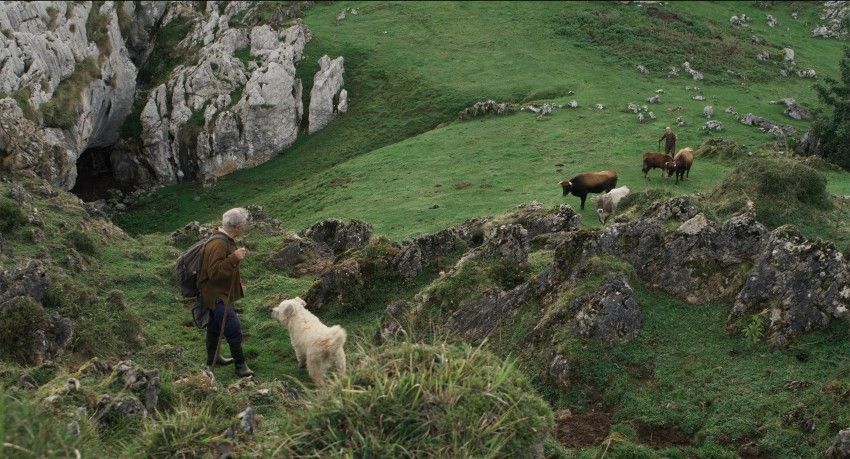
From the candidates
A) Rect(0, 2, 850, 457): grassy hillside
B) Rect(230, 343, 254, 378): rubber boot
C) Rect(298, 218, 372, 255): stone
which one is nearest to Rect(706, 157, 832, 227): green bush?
Rect(0, 2, 850, 457): grassy hillside

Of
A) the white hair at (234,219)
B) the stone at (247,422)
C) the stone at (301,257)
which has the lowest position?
the stone at (301,257)

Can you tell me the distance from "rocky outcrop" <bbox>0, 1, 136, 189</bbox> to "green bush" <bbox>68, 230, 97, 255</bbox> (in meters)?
10.8

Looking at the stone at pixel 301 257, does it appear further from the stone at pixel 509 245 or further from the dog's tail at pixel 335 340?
the dog's tail at pixel 335 340

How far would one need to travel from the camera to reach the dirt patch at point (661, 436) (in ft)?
36.7

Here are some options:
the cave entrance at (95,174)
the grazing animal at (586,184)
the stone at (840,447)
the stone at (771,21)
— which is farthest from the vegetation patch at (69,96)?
the stone at (771,21)

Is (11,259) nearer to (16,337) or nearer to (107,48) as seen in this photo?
(16,337)

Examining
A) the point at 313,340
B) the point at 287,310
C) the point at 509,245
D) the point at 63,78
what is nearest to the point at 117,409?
the point at 313,340

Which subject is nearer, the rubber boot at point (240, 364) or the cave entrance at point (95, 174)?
the rubber boot at point (240, 364)

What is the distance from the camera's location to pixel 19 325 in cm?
1440

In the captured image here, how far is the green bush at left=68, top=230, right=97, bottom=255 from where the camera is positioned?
23.1m

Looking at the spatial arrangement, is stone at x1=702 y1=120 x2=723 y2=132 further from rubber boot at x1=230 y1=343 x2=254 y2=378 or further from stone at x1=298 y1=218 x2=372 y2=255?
rubber boot at x1=230 y1=343 x2=254 y2=378

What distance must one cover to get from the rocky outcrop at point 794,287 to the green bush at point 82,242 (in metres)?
19.0

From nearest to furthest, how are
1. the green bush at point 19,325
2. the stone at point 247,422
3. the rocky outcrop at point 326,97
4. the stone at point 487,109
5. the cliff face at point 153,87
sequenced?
1. the stone at point 247,422
2. the green bush at point 19,325
3. the cliff face at point 153,87
4. the stone at point 487,109
5. the rocky outcrop at point 326,97

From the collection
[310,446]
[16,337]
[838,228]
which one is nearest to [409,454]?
[310,446]
